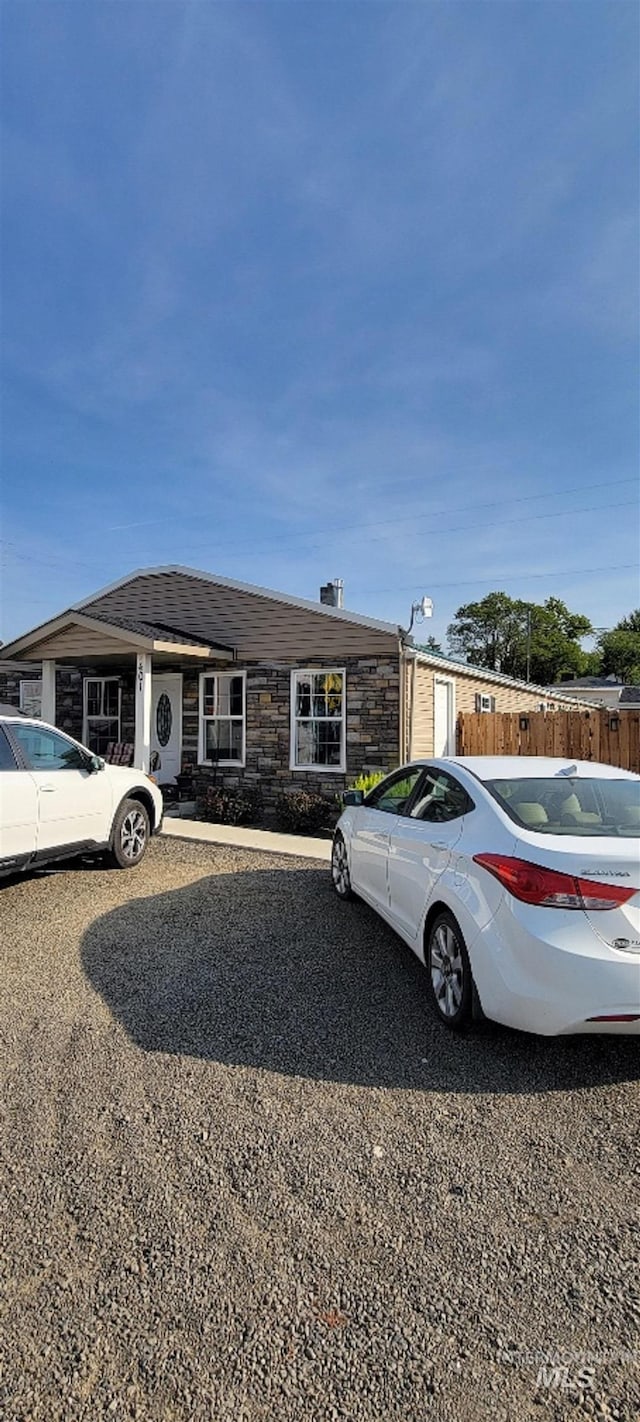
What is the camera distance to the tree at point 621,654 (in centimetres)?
5422

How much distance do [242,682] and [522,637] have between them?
155 ft

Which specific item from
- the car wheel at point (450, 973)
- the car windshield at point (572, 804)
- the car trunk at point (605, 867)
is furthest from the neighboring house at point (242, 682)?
the car trunk at point (605, 867)

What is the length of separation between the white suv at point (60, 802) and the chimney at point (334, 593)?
788 cm

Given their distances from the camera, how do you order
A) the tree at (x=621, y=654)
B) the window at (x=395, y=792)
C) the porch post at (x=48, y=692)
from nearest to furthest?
the window at (x=395, y=792) → the porch post at (x=48, y=692) → the tree at (x=621, y=654)

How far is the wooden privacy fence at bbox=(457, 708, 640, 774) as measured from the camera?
11.2 meters

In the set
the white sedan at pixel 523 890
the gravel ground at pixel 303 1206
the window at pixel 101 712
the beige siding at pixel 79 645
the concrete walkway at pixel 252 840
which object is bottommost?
the gravel ground at pixel 303 1206

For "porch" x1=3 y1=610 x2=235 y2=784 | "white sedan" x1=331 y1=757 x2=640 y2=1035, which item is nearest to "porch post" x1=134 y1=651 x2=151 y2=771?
"porch" x1=3 y1=610 x2=235 y2=784

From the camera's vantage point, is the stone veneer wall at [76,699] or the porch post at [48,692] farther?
the stone veneer wall at [76,699]

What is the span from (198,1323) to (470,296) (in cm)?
1311

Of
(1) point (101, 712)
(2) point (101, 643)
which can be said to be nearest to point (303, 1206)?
(2) point (101, 643)

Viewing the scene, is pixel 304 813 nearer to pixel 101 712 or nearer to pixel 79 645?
pixel 79 645

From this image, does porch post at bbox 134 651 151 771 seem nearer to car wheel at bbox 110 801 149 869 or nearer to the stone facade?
the stone facade

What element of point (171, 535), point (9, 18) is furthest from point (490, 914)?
point (171, 535)

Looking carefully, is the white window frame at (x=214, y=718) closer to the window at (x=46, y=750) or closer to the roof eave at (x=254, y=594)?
the roof eave at (x=254, y=594)
